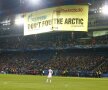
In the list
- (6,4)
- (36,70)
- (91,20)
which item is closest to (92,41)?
(91,20)

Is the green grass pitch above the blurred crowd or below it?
below

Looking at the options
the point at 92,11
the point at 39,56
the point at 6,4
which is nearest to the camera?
the point at 6,4

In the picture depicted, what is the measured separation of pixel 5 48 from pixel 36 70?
66.6ft

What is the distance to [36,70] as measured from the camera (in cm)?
A: 6494

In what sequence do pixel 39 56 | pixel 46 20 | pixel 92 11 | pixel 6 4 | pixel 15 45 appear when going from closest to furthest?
pixel 46 20
pixel 6 4
pixel 92 11
pixel 39 56
pixel 15 45

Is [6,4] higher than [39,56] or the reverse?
higher

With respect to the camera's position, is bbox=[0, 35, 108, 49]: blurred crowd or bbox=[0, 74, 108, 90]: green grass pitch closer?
bbox=[0, 74, 108, 90]: green grass pitch

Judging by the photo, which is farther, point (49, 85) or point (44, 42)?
point (44, 42)

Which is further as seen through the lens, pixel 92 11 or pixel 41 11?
pixel 92 11

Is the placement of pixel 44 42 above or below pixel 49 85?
above

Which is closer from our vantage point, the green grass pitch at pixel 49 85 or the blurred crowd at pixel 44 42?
the green grass pitch at pixel 49 85

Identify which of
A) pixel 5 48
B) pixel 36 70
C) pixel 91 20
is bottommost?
pixel 36 70

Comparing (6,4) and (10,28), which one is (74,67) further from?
(10,28)

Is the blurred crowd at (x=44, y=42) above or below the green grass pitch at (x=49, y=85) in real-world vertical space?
above
